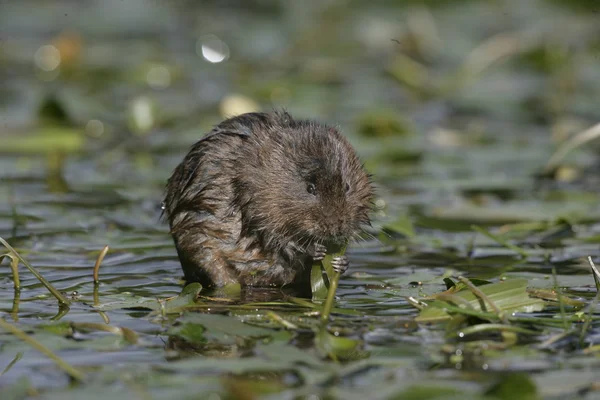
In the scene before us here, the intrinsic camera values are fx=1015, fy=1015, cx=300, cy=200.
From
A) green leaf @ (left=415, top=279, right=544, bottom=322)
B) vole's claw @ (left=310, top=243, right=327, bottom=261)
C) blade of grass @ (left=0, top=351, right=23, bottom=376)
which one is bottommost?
blade of grass @ (left=0, top=351, right=23, bottom=376)

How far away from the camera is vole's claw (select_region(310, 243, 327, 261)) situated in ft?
16.4

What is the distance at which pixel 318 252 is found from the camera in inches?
197

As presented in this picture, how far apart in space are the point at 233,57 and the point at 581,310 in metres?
9.00

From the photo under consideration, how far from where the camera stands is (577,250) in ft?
19.8

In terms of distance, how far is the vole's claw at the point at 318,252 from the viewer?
16.4ft

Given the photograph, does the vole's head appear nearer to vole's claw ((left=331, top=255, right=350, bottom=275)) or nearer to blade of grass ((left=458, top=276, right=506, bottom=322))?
vole's claw ((left=331, top=255, right=350, bottom=275))

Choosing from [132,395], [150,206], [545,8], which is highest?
[545,8]

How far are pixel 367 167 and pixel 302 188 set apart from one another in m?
3.38

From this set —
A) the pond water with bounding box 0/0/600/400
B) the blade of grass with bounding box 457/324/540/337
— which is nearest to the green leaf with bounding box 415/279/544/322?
the pond water with bounding box 0/0/600/400

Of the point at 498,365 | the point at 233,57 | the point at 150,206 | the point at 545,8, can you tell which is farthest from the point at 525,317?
the point at 545,8

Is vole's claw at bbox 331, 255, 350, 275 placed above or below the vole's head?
below

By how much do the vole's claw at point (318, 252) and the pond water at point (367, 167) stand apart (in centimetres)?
23

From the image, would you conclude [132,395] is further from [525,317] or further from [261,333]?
[525,317]

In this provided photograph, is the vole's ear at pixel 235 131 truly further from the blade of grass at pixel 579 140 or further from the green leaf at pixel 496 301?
the blade of grass at pixel 579 140
